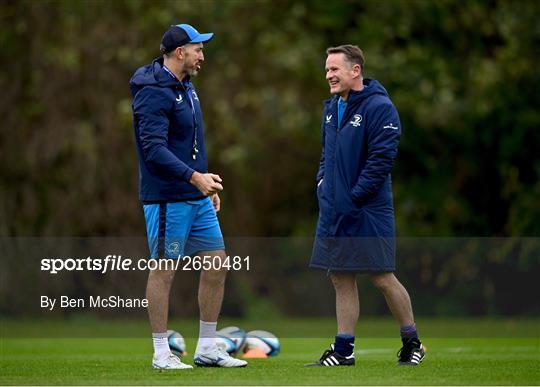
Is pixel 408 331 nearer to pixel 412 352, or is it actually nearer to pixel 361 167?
pixel 412 352

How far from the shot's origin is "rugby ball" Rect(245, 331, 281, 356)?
1055 cm

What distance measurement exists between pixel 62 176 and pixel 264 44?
13.1 feet

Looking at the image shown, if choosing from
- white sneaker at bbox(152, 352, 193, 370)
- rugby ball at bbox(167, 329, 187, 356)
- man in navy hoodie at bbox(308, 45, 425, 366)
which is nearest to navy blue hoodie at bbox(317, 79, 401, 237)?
man in navy hoodie at bbox(308, 45, 425, 366)

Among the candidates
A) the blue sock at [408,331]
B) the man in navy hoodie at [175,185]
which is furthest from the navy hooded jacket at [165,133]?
the blue sock at [408,331]

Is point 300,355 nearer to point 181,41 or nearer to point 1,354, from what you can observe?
point 1,354

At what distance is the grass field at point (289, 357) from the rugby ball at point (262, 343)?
94mm

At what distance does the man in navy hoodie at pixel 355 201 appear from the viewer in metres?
8.76

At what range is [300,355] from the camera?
431 inches

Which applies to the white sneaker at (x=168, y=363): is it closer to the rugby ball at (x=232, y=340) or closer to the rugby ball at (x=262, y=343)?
the rugby ball at (x=232, y=340)

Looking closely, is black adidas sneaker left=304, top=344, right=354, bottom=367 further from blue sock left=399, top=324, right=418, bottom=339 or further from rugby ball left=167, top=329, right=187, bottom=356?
rugby ball left=167, top=329, right=187, bottom=356

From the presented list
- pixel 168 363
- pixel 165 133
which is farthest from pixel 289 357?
pixel 165 133

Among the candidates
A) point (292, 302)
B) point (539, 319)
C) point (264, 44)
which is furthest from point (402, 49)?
point (539, 319)

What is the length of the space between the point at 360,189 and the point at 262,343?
243 centimetres

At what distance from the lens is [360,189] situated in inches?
343
